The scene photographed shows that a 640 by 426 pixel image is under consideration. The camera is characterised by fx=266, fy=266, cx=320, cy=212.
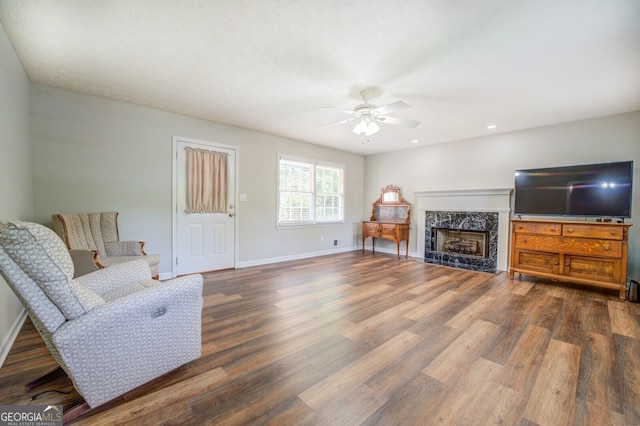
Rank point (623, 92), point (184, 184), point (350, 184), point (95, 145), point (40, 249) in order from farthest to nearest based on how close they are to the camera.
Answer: point (350, 184), point (184, 184), point (95, 145), point (623, 92), point (40, 249)

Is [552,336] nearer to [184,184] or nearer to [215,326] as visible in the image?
[215,326]

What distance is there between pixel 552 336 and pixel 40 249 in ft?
11.7

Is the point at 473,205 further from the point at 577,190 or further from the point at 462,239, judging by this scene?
the point at 577,190

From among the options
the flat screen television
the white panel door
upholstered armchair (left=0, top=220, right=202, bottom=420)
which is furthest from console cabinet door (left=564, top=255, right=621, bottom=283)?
the white panel door

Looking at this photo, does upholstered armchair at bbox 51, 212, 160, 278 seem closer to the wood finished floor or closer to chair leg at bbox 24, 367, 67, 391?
the wood finished floor

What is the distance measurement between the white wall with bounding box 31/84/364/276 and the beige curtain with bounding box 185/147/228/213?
26 centimetres

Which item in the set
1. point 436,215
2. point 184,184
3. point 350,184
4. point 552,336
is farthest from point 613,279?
point 184,184

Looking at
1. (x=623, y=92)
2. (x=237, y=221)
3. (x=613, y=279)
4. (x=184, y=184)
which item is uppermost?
(x=623, y=92)

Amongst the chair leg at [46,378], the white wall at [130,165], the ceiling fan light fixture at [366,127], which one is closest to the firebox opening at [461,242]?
the ceiling fan light fixture at [366,127]

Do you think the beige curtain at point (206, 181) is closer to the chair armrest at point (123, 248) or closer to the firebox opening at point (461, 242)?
the chair armrest at point (123, 248)

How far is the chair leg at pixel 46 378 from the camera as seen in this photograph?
1597 millimetres

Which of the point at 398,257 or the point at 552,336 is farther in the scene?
the point at 398,257

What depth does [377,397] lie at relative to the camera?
5.12 feet

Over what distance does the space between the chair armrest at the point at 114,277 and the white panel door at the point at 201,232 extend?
198 centimetres
